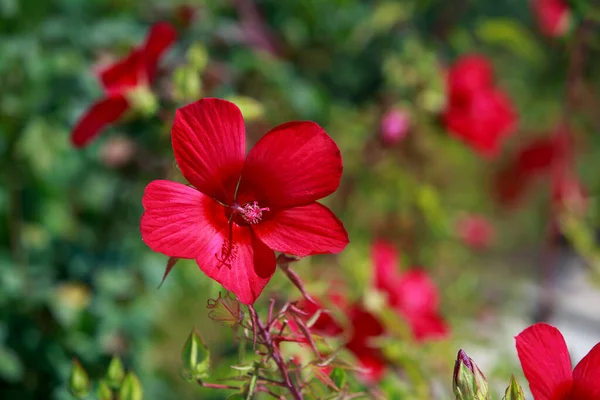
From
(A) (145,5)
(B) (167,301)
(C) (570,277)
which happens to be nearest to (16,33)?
(A) (145,5)

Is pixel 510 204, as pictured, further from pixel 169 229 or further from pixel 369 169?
pixel 169 229

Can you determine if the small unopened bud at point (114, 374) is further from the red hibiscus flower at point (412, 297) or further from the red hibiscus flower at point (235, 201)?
the red hibiscus flower at point (412, 297)

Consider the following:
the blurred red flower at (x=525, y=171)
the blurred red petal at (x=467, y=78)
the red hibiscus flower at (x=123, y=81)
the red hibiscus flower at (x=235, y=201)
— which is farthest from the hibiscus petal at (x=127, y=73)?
the blurred red flower at (x=525, y=171)

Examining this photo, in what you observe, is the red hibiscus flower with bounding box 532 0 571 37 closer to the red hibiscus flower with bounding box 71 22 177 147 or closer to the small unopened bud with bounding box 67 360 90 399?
the red hibiscus flower with bounding box 71 22 177 147

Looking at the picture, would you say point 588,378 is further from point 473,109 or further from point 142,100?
point 473,109

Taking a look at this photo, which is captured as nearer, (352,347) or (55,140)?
(352,347)

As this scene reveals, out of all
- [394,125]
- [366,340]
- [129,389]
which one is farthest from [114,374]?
[394,125]
